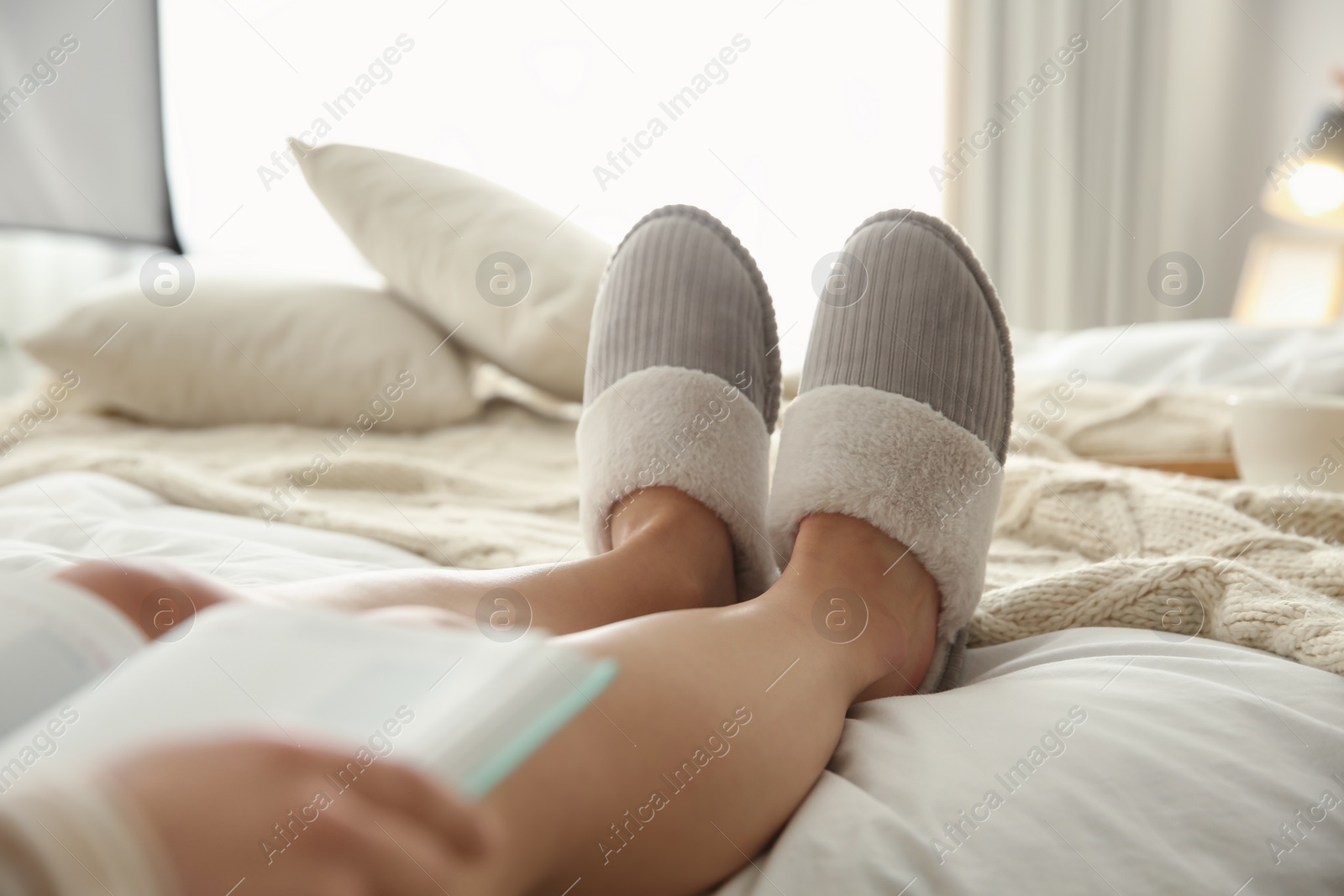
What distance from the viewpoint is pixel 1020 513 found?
72 cm

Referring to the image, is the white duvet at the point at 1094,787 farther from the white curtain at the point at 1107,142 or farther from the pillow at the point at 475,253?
the white curtain at the point at 1107,142

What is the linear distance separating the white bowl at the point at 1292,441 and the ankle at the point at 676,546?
0.46m

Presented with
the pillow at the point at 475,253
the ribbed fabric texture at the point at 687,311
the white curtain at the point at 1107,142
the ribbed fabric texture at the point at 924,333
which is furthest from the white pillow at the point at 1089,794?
the white curtain at the point at 1107,142

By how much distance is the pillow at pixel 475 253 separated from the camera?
1054mm

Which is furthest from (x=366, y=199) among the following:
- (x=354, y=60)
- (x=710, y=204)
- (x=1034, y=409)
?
(x=710, y=204)

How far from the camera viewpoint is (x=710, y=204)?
2.41 metres

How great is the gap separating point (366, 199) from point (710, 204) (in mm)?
1434

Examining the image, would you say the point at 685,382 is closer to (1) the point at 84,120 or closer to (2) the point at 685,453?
(2) the point at 685,453

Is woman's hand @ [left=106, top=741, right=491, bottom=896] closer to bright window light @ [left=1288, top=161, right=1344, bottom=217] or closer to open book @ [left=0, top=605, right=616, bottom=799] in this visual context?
open book @ [left=0, top=605, right=616, bottom=799]

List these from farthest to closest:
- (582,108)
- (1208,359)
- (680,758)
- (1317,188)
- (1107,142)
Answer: (1107,142) → (1317,188) → (582,108) → (1208,359) → (680,758)

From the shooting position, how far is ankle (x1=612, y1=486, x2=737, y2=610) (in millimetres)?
539

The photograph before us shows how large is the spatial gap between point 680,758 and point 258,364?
95 cm

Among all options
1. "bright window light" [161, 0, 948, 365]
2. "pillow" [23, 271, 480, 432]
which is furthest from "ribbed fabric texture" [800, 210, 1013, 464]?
"bright window light" [161, 0, 948, 365]

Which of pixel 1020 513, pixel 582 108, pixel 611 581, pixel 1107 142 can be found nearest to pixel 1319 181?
pixel 1107 142
